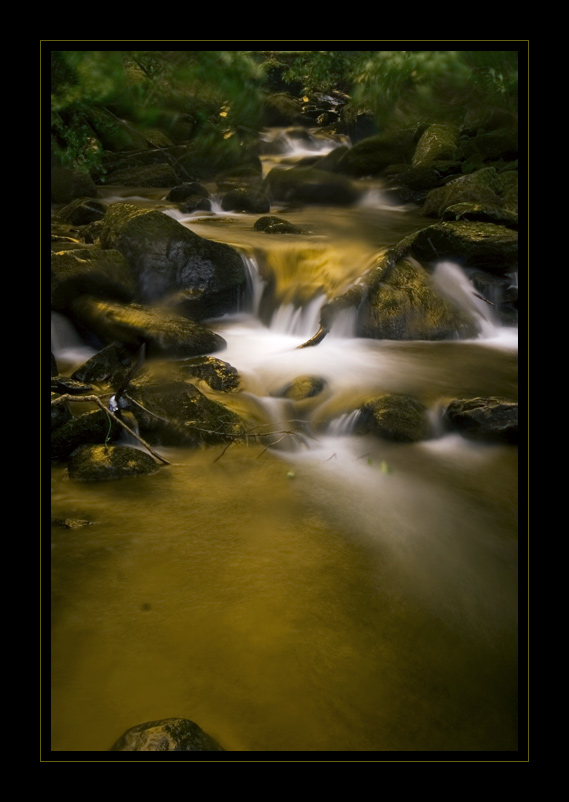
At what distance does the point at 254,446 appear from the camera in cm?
467

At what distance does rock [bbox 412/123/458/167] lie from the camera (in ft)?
44.4

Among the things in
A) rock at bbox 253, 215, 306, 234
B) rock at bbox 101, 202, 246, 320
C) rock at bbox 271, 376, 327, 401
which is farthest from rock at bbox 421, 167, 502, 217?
rock at bbox 271, 376, 327, 401

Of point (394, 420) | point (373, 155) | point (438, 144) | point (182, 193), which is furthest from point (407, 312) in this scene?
point (438, 144)

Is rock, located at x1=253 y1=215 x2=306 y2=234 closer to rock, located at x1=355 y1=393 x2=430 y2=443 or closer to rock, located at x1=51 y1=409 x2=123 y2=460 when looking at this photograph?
rock, located at x1=355 y1=393 x2=430 y2=443

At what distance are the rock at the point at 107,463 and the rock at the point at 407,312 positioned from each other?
3.66 metres

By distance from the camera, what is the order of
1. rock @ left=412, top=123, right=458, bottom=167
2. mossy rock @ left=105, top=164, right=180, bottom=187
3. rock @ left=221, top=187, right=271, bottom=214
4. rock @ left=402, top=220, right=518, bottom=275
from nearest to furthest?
rock @ left=402, top=220, right=518, bottom=275 < rock @ left=221, top=187, right=271, bottom=214 < mossy rock @ left=105, top=164, right=180, bottom=187 < rock @ left=412, top=123, right=458, bottom=167

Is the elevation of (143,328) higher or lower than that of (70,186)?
lower

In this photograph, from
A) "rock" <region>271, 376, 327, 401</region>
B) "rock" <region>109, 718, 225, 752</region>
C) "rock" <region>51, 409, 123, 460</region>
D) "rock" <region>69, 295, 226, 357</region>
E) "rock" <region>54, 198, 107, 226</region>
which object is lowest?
"rock" <region>109, 718, 225, 752</region>

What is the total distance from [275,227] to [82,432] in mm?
6391

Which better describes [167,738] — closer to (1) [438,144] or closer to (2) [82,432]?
(2) [82,432]

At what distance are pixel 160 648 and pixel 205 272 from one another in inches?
215

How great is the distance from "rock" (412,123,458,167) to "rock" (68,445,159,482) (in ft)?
38.5

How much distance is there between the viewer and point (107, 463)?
157 inches

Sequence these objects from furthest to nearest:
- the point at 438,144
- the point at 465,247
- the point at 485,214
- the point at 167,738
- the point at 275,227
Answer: the point at 438,144 → the point at 275,227 → the point at 485,214 → the point at 465,247 → the point at 167,738
